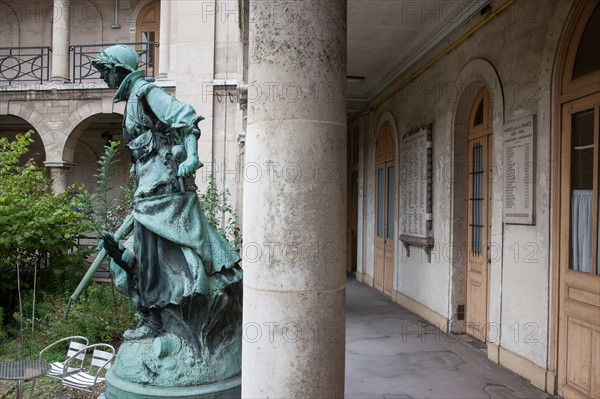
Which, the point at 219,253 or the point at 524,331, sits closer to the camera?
the point at 219,253

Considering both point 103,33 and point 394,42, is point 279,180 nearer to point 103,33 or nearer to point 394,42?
point 394,42

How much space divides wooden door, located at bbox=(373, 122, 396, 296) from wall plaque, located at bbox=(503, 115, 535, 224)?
13.4 ft

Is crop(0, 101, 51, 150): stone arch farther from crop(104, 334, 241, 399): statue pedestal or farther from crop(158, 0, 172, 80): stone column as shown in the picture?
crop(104, 334, 241, 399): statue pedestal

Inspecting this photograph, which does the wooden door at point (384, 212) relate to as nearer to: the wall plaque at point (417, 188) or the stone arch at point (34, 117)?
the wall plaque at point (417, 188)

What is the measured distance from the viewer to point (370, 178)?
11.1 m

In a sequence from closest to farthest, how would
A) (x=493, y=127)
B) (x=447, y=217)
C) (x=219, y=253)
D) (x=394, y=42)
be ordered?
(x=219, y=253) < (x=493, y=127) < (x=447, y=217) < (x=394, y=42)

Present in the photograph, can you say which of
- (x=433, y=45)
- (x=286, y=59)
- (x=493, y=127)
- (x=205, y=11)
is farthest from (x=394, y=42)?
(x=286, y=59)

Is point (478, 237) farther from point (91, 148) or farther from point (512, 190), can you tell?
point (91, 148)

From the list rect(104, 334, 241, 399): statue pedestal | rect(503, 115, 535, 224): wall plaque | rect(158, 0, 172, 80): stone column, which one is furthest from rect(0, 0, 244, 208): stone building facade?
rect(104, 334, 241, 399): statue pedestal

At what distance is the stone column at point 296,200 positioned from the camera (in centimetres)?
204

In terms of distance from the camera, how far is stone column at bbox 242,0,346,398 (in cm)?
204

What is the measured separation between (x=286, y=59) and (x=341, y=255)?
85cm

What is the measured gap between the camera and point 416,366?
17.6ft

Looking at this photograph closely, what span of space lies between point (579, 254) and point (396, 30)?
4024 millimetres
